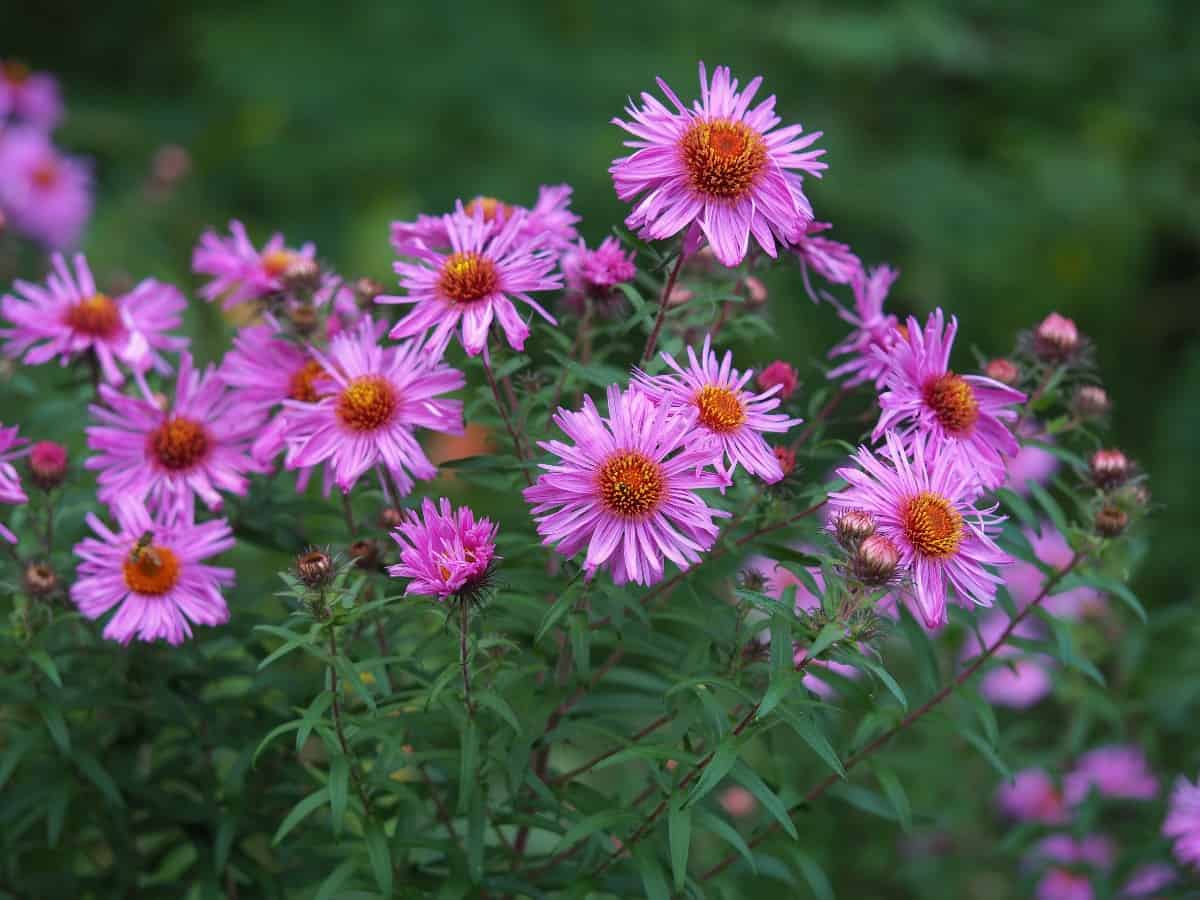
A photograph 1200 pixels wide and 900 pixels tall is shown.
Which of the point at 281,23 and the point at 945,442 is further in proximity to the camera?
the point at 281,23

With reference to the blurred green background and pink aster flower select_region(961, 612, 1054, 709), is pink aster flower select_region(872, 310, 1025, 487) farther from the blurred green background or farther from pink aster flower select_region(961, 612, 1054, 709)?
the blurred green background

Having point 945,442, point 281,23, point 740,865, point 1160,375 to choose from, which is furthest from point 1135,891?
point 281,23

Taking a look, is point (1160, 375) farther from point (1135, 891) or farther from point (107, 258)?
point (107, 258)

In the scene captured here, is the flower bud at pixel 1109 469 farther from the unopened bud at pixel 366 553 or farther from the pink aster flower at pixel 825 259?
the unopened bud at pixel 366 553

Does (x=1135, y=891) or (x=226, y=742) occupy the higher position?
(x=1135, y=891)

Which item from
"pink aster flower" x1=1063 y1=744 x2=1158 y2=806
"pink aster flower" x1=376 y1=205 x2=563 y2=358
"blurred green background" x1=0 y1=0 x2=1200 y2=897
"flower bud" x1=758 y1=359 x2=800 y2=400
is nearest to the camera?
"pink aster flower" x1=376 y1=205 x2=563 y2=358

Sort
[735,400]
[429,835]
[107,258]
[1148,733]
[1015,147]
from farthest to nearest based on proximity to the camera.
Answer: [1015,147]
[107,258]
[1148,733]
[429,835]
[735,400]

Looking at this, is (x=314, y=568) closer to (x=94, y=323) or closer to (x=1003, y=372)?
(x=94, y=323)

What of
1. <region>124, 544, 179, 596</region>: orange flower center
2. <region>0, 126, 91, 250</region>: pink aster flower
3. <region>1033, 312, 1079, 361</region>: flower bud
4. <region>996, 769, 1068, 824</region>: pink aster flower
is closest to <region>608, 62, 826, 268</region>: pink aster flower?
<region>1033, 312, 1079, 361</region>: flower bud
